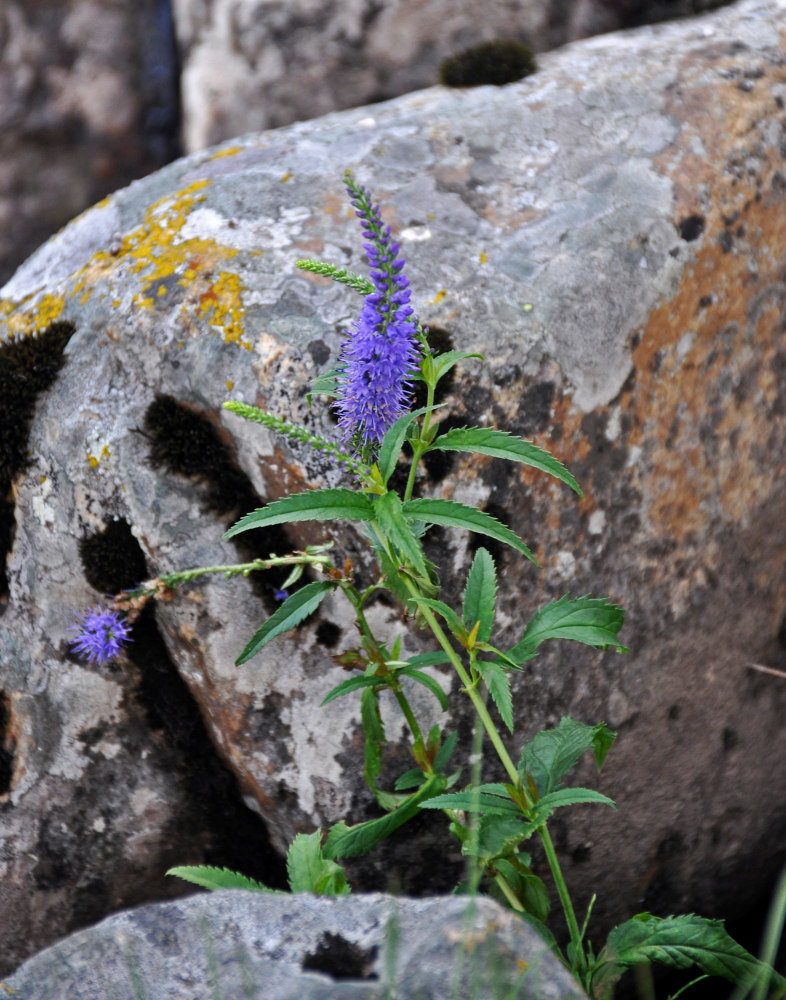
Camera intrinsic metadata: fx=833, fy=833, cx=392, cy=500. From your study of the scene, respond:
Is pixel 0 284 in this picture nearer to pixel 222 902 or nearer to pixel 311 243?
pixel 311 243

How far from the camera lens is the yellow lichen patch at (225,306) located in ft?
7.77

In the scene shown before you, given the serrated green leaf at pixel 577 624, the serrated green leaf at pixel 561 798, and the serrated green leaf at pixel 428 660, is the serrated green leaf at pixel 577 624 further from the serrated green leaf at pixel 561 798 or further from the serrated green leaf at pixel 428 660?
the serrated green leaf at pixel 561 798

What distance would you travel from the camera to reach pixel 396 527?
1.65 m

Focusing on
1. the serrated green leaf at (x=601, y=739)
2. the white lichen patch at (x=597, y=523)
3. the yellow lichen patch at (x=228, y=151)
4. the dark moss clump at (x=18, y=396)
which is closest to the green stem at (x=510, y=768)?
the serrated green leaf at (x=601, y=739)

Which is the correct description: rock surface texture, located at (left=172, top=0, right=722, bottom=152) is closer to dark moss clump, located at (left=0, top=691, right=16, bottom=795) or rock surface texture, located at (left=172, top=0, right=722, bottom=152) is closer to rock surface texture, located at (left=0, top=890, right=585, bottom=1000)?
dark moss clump, located at (left=0, top=691, right=16, bottom=795)

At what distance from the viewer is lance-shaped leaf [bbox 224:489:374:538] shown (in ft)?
5.47

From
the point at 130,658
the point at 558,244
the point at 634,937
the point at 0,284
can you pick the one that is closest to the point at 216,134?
the point at 0,284

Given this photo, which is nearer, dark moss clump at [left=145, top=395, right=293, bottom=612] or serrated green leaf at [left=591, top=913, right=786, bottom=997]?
serrated green leaf at [left=591, top=913, right=786, bottom=997]

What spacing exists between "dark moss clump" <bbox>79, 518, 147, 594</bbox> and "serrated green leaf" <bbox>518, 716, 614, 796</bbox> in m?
1.21

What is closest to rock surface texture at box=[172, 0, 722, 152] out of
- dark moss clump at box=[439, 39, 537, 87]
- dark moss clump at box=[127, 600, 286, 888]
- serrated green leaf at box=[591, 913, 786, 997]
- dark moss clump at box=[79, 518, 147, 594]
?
dark moss clump at box=[439, 39, 537, 87]

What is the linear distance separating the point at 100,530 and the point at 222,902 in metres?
1.17

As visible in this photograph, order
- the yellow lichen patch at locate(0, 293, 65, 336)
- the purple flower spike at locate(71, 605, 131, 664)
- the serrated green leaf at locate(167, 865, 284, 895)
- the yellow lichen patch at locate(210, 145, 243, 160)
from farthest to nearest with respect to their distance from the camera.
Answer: the yellow lichen patch at locate(210, 145, 243, 160) < the yellow lichen patch at locate(0, 293, 65, 336) < the purple flower spike at locate(71, 605, 131, 664) < the serrated green leaf at locate(167, 865, 284, 895)

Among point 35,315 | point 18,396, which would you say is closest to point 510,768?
point 18,396

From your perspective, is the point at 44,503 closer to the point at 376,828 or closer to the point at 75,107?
the point at 376,828
